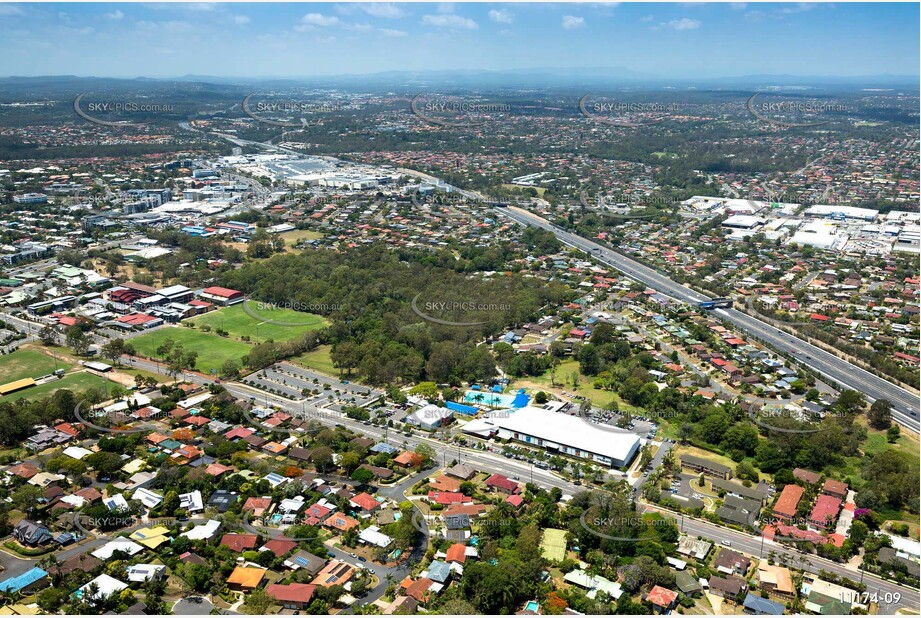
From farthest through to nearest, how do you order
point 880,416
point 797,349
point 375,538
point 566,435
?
1. point 797,349
2. point 880,416
3. point 566,435
4. point 375,538

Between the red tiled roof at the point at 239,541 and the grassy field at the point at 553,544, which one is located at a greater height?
the red tiled roof at the point at 239,541

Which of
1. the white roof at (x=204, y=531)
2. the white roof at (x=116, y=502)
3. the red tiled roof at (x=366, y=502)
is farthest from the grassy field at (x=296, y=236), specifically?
the white roof at (x=204, y=531)

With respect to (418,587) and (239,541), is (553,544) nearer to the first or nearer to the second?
(418,587)

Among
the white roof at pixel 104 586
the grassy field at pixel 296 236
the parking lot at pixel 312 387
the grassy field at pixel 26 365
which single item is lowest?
the parking lot at pixel 312 387

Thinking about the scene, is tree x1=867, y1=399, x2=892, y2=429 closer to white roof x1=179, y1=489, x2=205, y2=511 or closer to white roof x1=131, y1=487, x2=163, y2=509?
white roof x1=179, y1=489, x2=205, y2=511

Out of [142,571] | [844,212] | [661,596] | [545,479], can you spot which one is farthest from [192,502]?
[844,212]

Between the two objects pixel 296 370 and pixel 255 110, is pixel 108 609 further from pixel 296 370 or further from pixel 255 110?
pixel 255 110

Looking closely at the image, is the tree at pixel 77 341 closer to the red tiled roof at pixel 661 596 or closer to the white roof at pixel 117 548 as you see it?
the white roof at pixel 117 548

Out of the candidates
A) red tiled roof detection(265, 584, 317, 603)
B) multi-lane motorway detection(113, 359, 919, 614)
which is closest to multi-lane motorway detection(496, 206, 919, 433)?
multi-lane motorway detection(113, 359, 919, 614)
